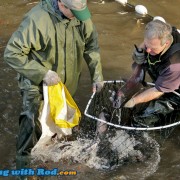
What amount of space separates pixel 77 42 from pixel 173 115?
1.61 metres

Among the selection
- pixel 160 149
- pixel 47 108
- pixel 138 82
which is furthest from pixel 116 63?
pixel 47 108

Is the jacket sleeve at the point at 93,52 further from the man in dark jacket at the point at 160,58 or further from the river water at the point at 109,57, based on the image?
the river water at the point at 109,57

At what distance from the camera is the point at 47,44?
3746 mm

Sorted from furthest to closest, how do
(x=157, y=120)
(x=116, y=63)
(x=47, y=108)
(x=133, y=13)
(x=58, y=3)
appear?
1. (x=133, y=13)
2. (x=116, y=63)
3. (x=157, y=120)
4. (x=47, y=108)
5. (x=58, y=3)

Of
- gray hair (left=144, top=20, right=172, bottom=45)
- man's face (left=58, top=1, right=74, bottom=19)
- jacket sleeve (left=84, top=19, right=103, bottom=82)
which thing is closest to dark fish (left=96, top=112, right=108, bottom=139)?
jacket sleeve (left=84, top=19, right=103, bottom=82)

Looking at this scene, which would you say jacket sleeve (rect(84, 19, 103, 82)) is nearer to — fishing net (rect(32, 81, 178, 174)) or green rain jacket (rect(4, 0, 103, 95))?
green rain jacket (rect(4, 0, 103, 95))

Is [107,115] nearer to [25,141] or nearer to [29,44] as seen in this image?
[25,141]

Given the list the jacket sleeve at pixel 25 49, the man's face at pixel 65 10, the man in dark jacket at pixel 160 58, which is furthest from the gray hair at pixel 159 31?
the jacket sleeve at pixel 25 49

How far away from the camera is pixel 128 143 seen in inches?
180

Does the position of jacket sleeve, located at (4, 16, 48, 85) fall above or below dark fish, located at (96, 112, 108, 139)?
above

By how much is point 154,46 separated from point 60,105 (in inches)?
47.2

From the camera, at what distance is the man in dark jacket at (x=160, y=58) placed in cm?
380

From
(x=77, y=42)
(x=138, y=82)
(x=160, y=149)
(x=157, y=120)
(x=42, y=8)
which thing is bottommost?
(x=160, y=149)

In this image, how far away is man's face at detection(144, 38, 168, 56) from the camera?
3.81 metres
